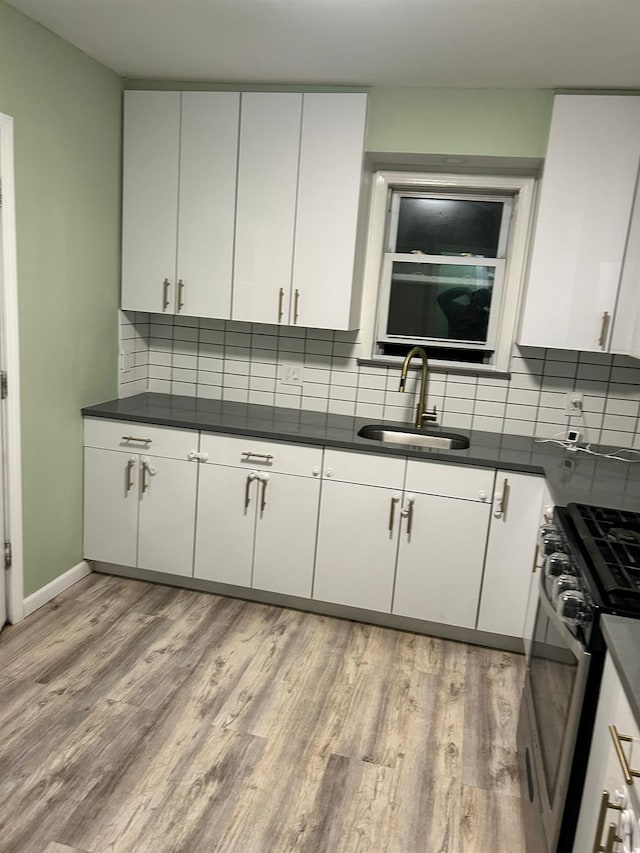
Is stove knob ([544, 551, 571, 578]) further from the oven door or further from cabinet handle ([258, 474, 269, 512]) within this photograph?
cabinet handle ([258, 474, 269, 512])

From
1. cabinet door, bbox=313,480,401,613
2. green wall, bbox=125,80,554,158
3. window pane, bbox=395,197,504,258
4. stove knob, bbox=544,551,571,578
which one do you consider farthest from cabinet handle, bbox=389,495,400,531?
green wall, bbox=125,80,554,158

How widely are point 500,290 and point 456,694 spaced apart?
1.91 m

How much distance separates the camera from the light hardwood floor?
187cm

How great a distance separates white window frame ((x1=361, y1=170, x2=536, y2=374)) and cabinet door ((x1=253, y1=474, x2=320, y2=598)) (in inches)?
33.0

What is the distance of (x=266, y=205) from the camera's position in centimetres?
304

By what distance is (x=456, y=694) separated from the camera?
8.43 feet

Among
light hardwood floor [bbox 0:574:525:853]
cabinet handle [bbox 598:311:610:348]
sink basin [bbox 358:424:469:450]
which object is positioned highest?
cabinet handle [bbox 598:311:610:348]

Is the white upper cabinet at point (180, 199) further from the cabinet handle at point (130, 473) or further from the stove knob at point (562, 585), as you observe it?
the stove knob at point (562, 585)

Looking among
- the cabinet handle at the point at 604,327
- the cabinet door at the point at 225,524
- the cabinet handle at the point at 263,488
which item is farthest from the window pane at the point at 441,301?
the cabinet door at the point at 225,524

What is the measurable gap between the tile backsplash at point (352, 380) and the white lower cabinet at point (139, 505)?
46cm

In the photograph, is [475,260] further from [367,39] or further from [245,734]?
[245,734]

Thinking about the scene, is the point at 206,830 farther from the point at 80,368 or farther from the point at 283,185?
the point at 283,185

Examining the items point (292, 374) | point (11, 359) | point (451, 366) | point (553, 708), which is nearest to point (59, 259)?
point (11, 359)

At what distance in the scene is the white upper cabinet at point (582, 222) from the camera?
8.78ft
